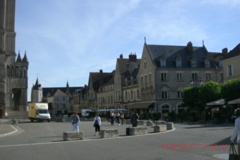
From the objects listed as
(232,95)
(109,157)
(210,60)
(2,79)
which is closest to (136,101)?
(210,60)

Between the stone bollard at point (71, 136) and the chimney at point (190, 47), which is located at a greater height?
the chimney at point (190, 47)

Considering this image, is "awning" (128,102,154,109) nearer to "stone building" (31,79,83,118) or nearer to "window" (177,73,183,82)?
"window" (177,73,183,82)

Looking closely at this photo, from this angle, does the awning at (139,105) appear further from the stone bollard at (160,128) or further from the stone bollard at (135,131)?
the stone bollard at (135,131)

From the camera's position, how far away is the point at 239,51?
35.3 meters

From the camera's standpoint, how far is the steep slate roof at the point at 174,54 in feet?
174

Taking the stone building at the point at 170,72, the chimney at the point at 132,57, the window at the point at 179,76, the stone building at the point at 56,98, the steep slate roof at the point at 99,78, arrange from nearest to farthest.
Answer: the stone building at the point at 170,72 → the window at the point at 179,76 → the chimney at the point at 132,57 → the steep slate roof at the point at 99,78 → the stone building at the point at 56,98

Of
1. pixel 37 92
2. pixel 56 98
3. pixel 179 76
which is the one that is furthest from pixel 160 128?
pixel 37 92

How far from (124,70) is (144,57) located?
36.4ft

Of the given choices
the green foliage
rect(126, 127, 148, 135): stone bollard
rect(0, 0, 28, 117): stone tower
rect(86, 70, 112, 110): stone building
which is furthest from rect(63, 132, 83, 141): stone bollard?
rect(86, 70, 112, 110): stone building

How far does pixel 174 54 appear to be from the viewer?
178ft

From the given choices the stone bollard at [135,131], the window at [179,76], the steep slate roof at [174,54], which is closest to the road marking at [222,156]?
the stone bollard at [135,131]

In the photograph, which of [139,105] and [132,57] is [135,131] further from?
[132,57]

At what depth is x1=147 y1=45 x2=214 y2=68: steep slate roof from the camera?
5294 centimetres

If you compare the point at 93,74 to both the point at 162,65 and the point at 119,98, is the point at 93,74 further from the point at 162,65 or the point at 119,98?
the point at 162,65
